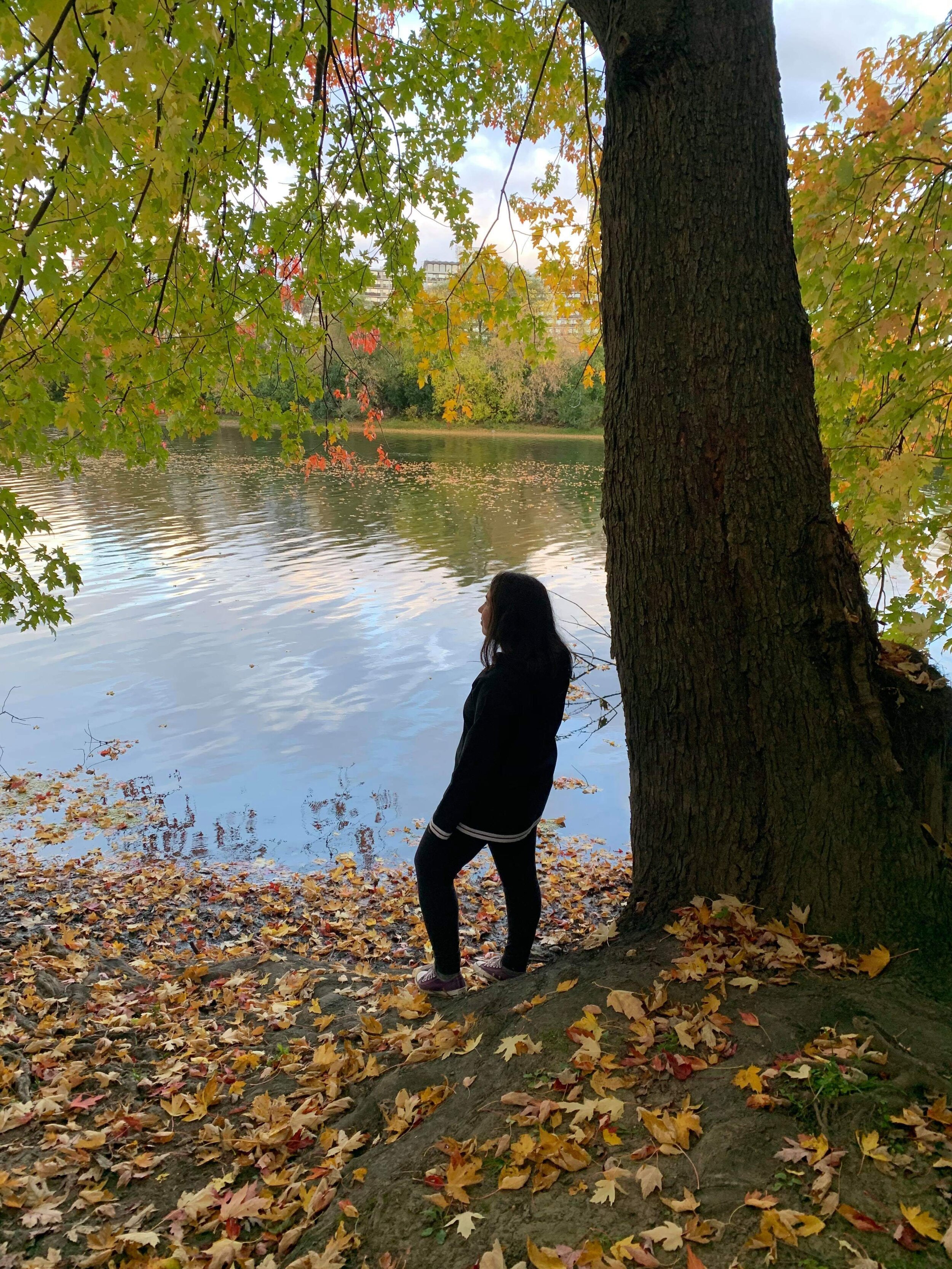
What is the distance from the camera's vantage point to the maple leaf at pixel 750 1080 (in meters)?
2.21

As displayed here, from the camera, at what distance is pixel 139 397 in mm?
5340

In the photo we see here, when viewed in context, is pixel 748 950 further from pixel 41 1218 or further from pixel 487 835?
pixel 41 1218

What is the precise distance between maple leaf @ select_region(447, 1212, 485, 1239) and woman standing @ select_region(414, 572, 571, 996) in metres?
1.19

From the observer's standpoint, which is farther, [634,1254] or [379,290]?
[379,290]

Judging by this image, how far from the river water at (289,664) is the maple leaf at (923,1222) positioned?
5455 mm

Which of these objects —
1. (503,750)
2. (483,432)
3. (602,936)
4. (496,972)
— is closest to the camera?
(503,750)

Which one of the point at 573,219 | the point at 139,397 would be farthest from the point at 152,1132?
the point at 573,219

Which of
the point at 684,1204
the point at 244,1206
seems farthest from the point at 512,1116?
the point at 244,1206

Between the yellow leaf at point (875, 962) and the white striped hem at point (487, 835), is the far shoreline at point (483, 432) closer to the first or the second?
the white striped hem at point (487, 835)

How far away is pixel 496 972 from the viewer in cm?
354

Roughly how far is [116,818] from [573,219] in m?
6.95

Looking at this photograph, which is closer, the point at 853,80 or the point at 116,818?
the point at 853,80

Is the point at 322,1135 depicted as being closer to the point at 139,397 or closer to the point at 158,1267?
the point at 158,1267

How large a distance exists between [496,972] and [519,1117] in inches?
47.1
